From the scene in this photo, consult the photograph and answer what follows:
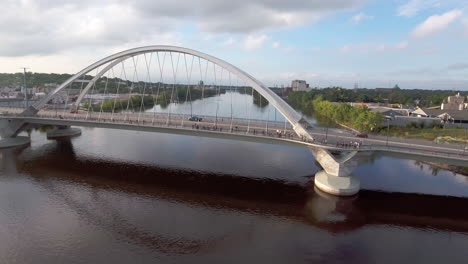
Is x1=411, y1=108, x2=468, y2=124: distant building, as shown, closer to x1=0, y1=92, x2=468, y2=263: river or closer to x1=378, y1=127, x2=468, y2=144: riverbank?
x1=378, y1=127, x2=468, y2=144: riverbank

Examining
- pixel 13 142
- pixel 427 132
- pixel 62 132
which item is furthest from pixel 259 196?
pixel 427 132

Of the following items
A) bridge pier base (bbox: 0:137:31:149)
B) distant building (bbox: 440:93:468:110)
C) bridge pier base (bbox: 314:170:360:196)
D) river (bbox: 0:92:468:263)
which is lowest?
river (bbox: 0:92:468:263)

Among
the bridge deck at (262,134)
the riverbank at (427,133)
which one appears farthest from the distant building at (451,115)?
the bridge deck at (262,134)

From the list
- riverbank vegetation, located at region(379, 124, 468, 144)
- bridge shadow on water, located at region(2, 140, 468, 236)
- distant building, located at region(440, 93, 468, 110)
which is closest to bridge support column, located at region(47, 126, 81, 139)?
bridge shadow on water, located at region(2, 140, 468, 236)

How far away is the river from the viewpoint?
1686 cm

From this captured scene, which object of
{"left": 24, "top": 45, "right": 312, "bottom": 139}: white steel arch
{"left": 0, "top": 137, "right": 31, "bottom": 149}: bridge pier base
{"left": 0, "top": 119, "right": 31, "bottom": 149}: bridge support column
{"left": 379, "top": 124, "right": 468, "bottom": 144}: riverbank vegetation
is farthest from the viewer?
{"left": 379, "top": 124, "right": 468, "bottom": 144}: riverbank vegetation

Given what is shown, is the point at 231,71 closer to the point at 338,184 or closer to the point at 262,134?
the point at 262,134

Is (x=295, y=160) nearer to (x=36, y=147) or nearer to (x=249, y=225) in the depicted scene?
(x=249, y=225)

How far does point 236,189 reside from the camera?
2614cm

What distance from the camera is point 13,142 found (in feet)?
128

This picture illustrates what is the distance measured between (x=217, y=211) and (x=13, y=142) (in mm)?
32666

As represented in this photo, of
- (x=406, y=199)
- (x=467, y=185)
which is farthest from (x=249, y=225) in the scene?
(x=467, y=185)

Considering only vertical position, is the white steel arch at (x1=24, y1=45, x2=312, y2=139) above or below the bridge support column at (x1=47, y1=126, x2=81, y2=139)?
above

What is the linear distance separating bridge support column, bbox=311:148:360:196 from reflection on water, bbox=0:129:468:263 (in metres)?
0.75
